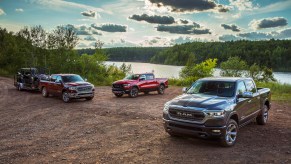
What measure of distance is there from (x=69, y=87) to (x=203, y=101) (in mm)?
10918

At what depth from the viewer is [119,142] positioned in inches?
302

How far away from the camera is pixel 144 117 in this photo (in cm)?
1145

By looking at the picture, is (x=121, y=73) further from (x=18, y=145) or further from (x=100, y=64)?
(x=18, y=145)

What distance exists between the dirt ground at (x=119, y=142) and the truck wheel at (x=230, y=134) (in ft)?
0.61

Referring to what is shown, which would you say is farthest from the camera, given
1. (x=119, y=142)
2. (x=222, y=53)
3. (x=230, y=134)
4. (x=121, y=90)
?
(x=222, y=53)

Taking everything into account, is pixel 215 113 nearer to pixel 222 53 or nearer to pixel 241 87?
pixel 241 87

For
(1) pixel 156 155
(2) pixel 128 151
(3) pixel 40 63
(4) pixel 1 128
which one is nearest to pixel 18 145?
(4) pixel 1 128

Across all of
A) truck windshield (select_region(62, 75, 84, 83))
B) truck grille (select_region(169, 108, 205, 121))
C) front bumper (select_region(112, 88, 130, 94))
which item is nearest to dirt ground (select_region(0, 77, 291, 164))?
truck grille (select_region(169, 108, 205, 121))

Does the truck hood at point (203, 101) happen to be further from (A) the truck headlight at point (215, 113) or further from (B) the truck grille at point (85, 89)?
(B) the truck grille at point (85, 89)

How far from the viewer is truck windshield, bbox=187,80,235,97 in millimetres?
7711

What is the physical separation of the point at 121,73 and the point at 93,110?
2225 centimetres

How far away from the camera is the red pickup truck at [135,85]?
18250 mm

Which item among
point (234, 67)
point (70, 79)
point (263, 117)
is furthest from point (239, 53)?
point (263, 117)

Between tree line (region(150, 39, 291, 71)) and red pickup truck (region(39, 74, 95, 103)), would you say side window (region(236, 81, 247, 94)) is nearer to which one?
red pickup truck (region(39, 74, 95, 103))
